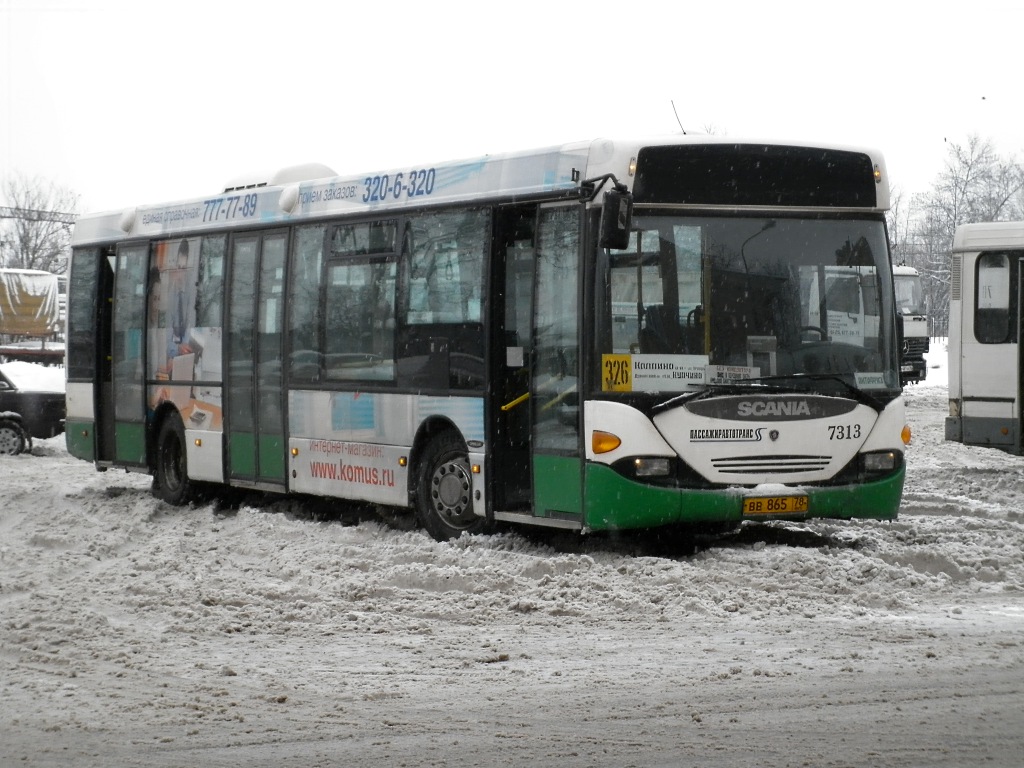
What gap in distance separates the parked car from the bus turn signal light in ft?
49.9

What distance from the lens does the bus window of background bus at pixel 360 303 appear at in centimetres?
1302

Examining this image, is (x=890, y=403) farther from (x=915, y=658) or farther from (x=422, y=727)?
(x=422, y=727)

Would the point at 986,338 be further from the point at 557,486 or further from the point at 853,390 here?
the point at 557,486

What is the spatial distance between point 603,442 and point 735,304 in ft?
4.29

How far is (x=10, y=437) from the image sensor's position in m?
23.7

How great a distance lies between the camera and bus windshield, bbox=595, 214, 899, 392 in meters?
10.7

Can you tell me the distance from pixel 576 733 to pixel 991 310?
12634 mm

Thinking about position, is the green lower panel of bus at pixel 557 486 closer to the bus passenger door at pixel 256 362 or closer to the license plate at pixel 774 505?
the license plate at pixel 774 505

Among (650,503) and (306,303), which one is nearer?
(650,503)

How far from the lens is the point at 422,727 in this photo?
6.30 metres

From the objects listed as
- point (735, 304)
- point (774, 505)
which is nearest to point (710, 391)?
point (735, 304)

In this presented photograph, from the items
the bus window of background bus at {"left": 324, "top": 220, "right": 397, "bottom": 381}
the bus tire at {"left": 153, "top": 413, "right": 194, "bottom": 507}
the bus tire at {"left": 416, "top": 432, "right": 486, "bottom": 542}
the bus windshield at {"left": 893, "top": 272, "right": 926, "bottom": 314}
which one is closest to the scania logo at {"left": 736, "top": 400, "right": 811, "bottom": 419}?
the bus tire at {"left": 416, "top": 432, "right": 486, "bottom": 542}

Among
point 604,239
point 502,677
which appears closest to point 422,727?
point 502,677

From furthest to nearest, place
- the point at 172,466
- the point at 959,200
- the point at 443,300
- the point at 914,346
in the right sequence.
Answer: the point at 959,200
the point at 914,346
the point at 172,466
the point at 443,300
